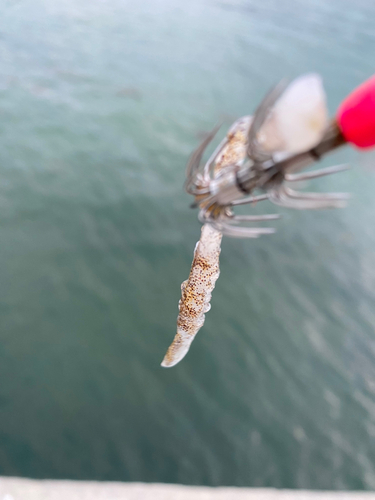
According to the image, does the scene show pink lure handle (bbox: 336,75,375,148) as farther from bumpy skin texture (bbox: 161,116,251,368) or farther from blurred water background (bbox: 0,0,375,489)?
blurred water background (bbox: 0,0,375,489)

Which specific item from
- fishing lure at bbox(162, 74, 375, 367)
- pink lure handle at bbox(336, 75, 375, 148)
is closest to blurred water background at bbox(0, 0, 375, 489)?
fishing lure at bbox(162, 74, 375, 367)

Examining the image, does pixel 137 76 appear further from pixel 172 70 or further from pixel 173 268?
pixel 173 268

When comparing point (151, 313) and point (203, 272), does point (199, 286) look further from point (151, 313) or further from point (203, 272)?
point (151, 313)

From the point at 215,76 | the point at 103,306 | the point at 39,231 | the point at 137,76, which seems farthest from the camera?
the point at 215,76

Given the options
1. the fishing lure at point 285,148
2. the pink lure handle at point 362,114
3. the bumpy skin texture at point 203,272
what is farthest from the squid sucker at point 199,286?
the pink lure handle at point 362,114

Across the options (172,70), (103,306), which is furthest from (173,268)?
(172,70)

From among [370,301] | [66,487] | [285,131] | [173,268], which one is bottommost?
[66,487]

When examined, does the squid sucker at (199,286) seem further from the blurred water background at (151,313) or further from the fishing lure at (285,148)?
the blurred water background at (151,313)
